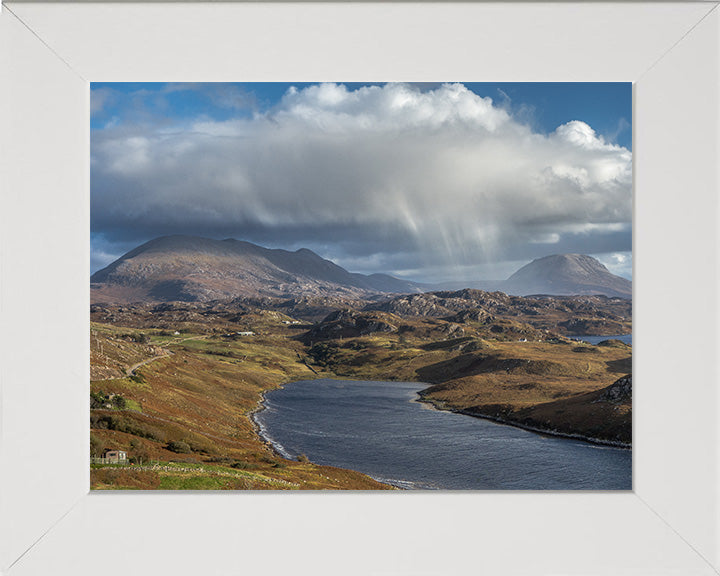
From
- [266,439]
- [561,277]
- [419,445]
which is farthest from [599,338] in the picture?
[266,439]

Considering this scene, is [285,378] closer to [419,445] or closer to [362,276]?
[362,276]

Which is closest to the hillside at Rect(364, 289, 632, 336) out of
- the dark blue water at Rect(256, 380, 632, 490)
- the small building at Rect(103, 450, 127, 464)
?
the dark blue water at Rect(256, 380, 632, 490)

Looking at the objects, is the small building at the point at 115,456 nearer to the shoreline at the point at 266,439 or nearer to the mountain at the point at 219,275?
the shoreline at the point at 266,439

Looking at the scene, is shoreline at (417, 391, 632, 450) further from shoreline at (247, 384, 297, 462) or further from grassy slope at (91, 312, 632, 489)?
shoreline at (247, 384, 297, 462)

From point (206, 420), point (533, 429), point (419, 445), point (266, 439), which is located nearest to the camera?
point (206, 420)
